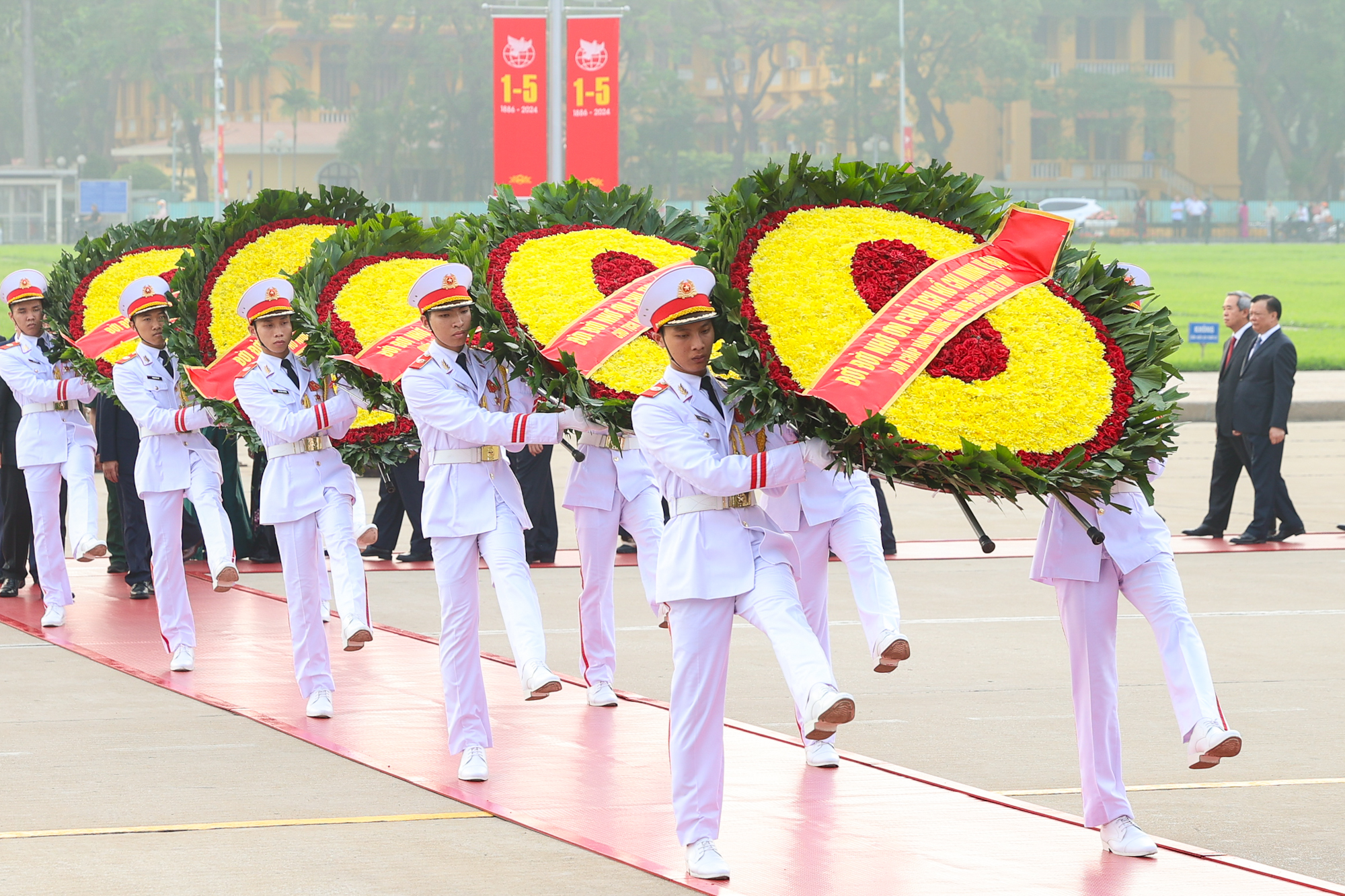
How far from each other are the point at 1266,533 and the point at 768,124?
5284 cm

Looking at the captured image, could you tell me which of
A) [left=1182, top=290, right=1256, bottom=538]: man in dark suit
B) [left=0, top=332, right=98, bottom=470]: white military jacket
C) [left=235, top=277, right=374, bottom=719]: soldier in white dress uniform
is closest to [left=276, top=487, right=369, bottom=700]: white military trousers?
[left=235, top=277, right=374, bottom=719]: soldier in white dress uniform

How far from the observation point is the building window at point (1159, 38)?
224 feet

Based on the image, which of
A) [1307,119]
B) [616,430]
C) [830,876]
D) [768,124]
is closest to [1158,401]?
[830,876]

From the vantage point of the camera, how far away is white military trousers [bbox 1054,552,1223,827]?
567cm

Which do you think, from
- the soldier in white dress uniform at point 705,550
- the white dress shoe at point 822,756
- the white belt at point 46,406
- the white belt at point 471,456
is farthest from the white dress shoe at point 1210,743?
the white belt at point 46,406

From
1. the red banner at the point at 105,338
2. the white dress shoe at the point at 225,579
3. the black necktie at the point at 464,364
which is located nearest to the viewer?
the black necktie at the point at 464,364

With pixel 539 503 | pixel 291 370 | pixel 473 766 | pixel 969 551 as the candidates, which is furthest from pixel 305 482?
pixel 969 551

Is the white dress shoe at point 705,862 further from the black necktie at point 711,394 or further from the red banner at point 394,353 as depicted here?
the red banner at point 394,353

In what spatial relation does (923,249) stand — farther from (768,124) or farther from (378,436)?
(768,124)

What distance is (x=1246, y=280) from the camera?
48.0 m

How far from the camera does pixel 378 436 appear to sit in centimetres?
855

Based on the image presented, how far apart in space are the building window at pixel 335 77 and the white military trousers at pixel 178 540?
190ft

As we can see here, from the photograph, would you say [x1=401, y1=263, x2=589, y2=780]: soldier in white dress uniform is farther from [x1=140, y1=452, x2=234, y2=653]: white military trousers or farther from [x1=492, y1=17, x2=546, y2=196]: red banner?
[x1=492, y1=17, x2=546, y2=196]: red banner

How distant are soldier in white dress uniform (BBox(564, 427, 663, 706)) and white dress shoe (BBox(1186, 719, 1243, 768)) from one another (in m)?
3.14
